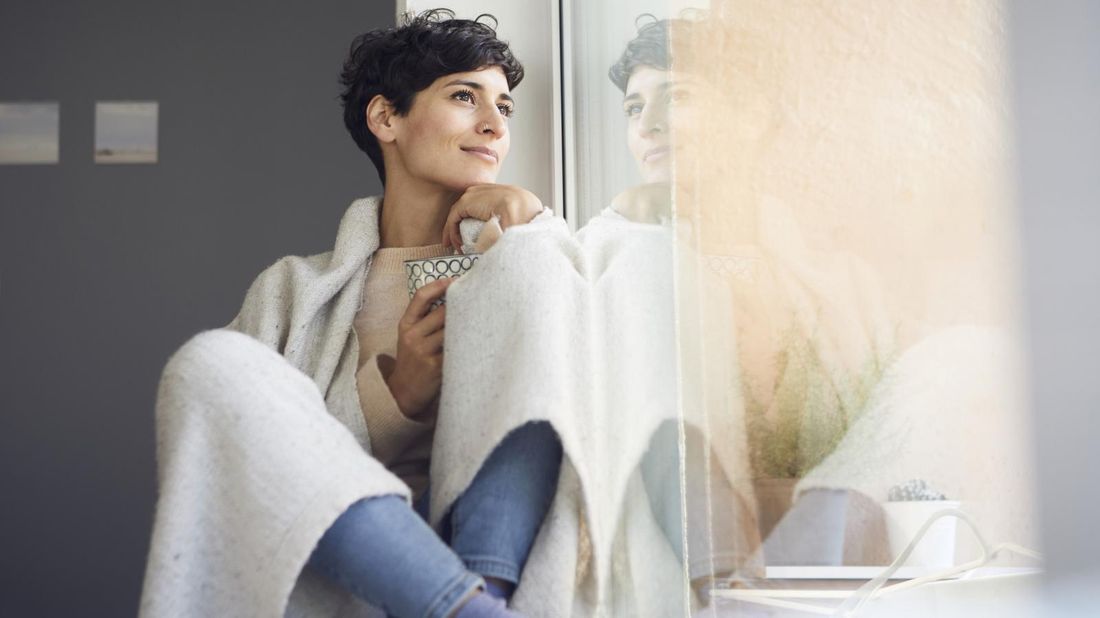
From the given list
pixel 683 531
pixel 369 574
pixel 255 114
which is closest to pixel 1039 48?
pixel 683 531

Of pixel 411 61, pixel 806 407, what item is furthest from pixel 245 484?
pixel 411 61

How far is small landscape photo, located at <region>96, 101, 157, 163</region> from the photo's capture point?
241cm

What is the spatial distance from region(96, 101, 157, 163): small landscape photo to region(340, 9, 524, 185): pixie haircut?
96 centimetres

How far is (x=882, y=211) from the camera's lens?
1.57ft

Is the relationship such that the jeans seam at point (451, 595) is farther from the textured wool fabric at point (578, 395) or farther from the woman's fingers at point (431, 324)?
the woman's fingers at point (431, 324)

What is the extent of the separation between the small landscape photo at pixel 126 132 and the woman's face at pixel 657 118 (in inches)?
65.6

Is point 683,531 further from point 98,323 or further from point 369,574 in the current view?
point 98,323

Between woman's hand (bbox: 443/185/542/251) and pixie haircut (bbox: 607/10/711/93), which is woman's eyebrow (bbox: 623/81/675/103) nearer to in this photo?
pixie haircut (bbox: 607/10/711/93)

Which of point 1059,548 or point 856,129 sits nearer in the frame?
point 1059,548

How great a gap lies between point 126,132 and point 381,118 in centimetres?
108

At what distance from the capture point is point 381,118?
5.12 ft

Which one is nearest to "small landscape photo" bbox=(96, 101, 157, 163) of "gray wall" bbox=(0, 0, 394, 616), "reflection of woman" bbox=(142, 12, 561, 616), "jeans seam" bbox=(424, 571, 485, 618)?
"gray wall" bbox=(0, 0, 394, 616)

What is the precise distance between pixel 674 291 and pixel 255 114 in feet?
Result: 5.92

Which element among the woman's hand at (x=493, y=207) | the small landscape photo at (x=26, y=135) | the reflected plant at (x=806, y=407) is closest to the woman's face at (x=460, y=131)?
the woman's hand at (x=493, y=207)
